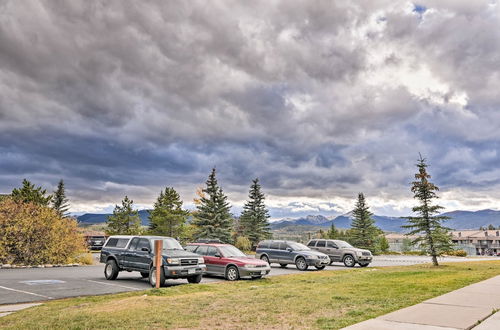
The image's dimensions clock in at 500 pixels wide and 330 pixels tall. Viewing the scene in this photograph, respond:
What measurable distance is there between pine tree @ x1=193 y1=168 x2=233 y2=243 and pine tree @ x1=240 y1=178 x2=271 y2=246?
4483 millimetres

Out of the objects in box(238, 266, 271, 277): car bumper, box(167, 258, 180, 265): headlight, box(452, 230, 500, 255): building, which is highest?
box(452, 230, 500, 255): building

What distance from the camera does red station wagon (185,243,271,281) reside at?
57.1 ft

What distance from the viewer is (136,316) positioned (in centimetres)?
803

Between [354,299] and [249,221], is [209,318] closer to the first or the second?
[354,299]

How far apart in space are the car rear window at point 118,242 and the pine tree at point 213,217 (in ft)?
94.8

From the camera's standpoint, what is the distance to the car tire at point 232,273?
1749cm

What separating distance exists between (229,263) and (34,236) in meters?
12.9

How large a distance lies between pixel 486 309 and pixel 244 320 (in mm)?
4684

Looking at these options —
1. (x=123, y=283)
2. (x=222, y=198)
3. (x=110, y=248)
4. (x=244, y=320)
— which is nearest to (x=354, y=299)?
(x=244, y=320)

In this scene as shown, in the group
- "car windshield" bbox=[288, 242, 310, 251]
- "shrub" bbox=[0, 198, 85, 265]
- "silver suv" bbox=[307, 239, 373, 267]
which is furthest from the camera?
"silver suv" bbox=[307, 239, 373, 267]

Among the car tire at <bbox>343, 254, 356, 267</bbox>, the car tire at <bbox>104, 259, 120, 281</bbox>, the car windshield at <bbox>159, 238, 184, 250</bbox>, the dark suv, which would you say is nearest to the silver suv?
the car tire at <bbox>343, 254, 356, 267</bbox>

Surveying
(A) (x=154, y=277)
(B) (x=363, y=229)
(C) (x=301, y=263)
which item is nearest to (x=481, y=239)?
(B) (x=363, y=229)

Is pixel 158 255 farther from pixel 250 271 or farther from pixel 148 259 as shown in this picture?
pixel 250 271

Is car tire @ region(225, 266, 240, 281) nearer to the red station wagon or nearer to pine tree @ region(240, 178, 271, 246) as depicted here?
the red station wagon
